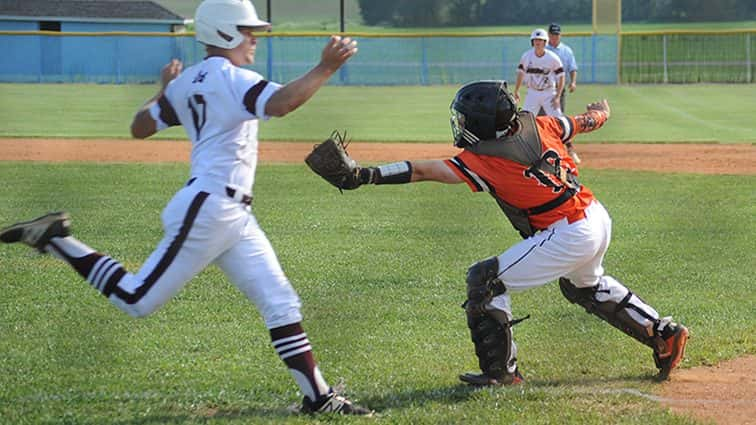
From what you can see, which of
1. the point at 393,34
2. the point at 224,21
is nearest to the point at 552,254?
the point at 224,21

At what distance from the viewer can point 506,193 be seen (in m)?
5.11

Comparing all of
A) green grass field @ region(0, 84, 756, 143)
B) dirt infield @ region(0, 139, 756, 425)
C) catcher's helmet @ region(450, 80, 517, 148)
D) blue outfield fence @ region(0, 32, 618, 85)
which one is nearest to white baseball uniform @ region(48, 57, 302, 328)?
catcher's helmet @ region(450, 80, 517, 148)

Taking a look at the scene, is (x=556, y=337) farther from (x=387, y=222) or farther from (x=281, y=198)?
(x=281, y=198)

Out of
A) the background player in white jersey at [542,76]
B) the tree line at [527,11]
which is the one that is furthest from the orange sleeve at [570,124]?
the tree line at [527,11]

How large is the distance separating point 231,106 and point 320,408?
134 cm

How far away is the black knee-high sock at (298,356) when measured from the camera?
15.0 ft

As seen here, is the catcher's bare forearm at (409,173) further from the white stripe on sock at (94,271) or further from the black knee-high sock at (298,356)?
the white stripe on sock at (94,271)

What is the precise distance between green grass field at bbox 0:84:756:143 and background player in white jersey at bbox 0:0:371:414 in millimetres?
14603

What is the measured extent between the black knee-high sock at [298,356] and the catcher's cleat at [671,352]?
5.91 feet

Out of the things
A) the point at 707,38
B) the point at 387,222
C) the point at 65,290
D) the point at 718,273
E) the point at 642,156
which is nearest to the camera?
the point at 65,290

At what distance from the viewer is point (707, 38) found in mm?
36594

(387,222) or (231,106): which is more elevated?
(231,106)

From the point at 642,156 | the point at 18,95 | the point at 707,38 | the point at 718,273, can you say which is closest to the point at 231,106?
the point at 718,273

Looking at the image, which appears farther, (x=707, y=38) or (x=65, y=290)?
(x=707, y=38)
